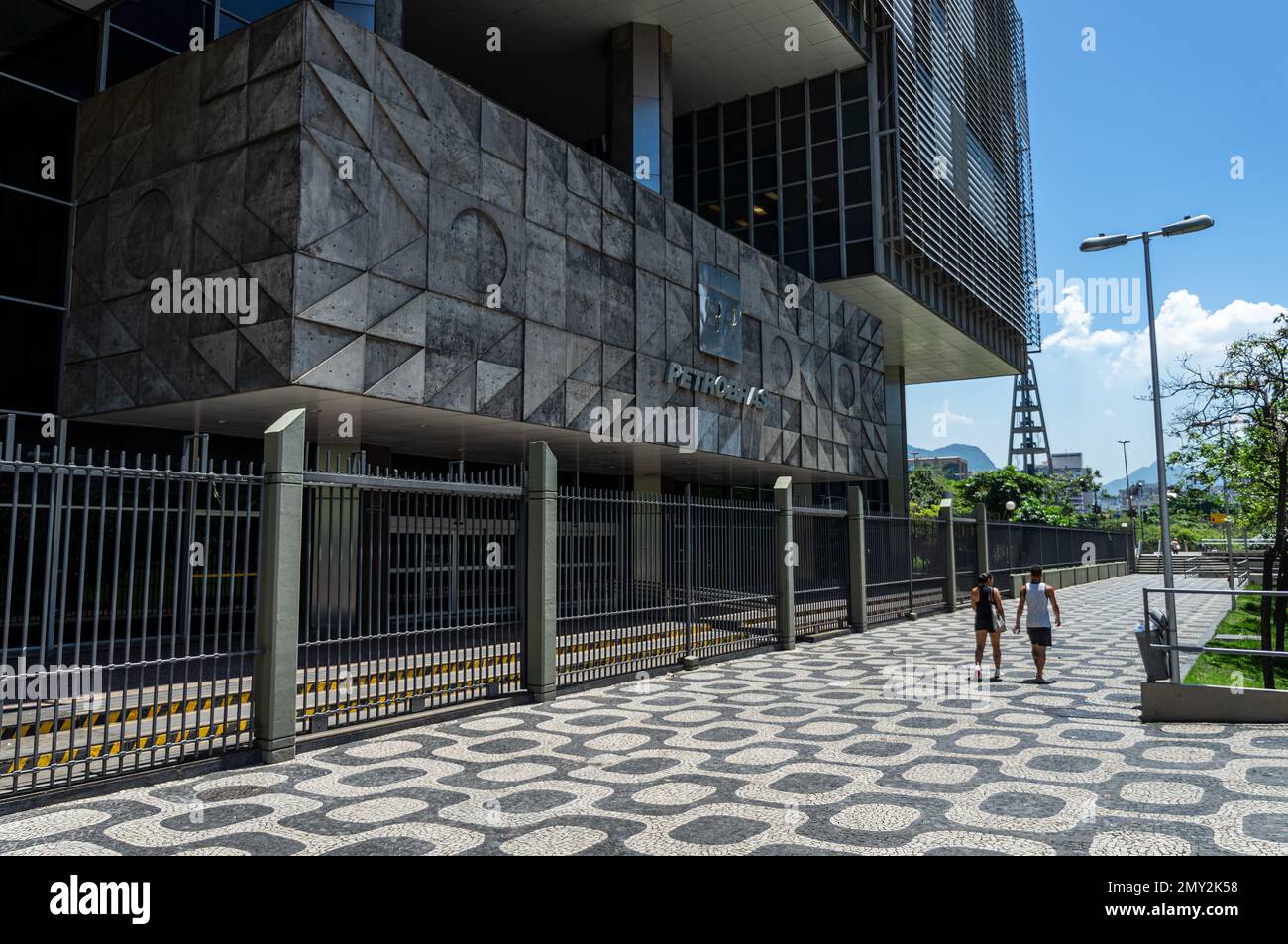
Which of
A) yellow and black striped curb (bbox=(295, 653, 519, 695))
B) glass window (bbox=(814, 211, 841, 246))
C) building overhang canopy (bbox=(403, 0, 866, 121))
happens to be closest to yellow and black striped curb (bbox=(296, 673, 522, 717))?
yellow and black striped curb (bbox=(295, 653, 519, 695))

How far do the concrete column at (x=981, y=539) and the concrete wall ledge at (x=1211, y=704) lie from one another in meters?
18.6

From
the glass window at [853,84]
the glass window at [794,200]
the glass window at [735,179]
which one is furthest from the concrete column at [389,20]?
the glass window at [853,84]

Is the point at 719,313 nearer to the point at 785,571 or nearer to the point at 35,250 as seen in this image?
the point at 785,571

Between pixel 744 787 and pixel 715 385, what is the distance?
54.0 ft

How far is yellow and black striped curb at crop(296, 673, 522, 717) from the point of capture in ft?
30.1

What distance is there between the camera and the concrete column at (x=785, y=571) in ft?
56.1

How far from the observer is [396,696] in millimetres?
9836

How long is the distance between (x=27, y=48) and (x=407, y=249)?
8.69 metres

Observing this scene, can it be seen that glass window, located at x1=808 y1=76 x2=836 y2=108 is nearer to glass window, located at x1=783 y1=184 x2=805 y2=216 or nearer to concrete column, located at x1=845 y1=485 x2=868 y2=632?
glass window, located at x1=783 y1=184 x2=805 y2=216

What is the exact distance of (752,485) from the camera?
33375mm

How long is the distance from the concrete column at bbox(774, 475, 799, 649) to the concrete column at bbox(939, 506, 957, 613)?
9775 millimetres

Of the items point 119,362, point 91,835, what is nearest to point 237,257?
point 119,362

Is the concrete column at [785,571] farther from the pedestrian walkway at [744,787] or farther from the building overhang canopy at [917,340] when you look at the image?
the building overhang canopy at [917,340]

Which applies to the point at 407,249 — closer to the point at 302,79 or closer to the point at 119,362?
the point at 302,79
